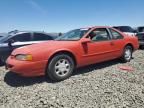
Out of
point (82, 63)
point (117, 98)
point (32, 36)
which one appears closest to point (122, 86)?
point (117, 98)

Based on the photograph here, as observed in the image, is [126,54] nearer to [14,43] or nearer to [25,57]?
[25,57]

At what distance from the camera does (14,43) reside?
695 centimetres

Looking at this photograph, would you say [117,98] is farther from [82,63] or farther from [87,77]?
[82,63]

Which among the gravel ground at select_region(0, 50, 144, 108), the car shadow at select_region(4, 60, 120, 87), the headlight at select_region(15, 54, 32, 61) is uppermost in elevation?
the headlight at select_region(15, 54, 32, 61)

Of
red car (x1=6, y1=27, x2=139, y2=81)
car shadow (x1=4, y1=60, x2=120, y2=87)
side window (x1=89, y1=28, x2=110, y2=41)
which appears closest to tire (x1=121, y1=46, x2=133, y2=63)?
red car (x1=6, y1=27, x2=139, y2=81)

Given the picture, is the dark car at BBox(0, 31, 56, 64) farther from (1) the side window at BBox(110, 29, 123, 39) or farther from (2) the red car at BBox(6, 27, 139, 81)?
(1) the side window at BBox(110, 29, 123, 39)

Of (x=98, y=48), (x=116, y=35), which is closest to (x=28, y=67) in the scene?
(x=98, y=48)

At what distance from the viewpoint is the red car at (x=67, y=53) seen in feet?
14.6

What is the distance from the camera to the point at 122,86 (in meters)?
4.23

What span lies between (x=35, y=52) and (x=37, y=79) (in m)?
0.94

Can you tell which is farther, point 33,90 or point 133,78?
point 133,78

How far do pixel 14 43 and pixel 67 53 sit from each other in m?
2.94

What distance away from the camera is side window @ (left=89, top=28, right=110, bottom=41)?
18.3 ft

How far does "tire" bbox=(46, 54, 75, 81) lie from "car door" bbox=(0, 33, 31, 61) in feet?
9.10
